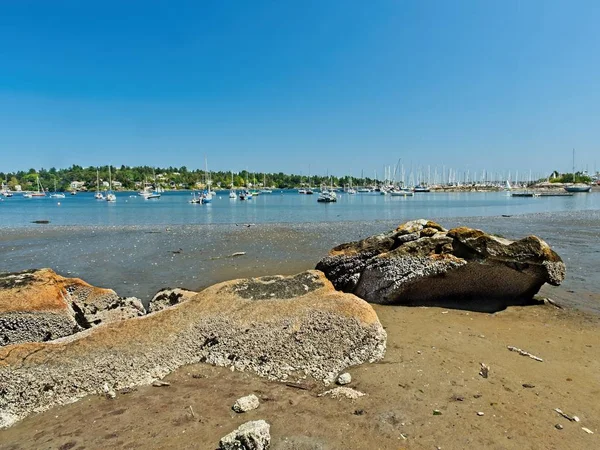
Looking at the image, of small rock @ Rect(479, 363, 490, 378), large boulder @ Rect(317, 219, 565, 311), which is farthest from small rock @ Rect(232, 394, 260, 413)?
large boulder @ Rect(317, 219, 565, 311)

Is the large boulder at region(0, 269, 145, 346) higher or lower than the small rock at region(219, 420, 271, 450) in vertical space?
higher

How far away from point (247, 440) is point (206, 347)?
251cm

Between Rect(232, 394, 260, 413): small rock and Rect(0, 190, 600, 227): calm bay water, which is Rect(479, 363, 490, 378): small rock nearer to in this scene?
Rect(232, 394, 260, 413): small rock

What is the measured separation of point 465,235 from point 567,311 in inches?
122

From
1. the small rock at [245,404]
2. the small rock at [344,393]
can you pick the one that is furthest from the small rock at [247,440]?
the small rock at [344,393]

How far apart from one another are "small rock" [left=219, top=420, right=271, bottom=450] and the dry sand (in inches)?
9.9

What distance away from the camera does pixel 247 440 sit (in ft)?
14.9

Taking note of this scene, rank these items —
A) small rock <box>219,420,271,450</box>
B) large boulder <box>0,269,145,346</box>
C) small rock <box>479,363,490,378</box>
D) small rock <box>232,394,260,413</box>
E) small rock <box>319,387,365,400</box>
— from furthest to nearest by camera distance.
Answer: large boulder <box>0,269,145,346</box> → small rock <box>479,363,490,378</box> → small rock <box>319,387,365,400</box> → small rock <box>232,394,260,413</box> → small rock <box>219,420,271,450</box>

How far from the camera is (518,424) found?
16.6 feet

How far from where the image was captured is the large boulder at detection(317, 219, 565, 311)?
10406mm

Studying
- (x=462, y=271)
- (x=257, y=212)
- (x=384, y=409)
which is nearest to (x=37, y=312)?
(x=384, y=409)

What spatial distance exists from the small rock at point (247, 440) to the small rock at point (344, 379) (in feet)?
5.75

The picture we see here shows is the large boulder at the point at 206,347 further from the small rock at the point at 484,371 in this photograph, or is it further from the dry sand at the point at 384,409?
the small rock at the point at 484,371

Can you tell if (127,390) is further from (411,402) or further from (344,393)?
(411,402)
